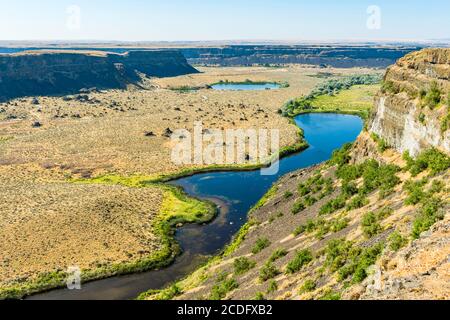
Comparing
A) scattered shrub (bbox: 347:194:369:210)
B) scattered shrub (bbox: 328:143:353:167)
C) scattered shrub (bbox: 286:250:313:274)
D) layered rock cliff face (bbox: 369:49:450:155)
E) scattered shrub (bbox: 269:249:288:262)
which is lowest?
scattered shrub (bbox: 269:249:288:262)

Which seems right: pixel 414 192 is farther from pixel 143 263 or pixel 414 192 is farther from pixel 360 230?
pixel 143 263

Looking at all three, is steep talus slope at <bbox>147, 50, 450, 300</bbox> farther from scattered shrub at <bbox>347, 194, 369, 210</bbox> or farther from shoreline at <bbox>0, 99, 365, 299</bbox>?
shoreline at <bbox>0, 99, 365, 299</bbox>

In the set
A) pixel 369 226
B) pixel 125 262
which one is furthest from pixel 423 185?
pixel 125 262

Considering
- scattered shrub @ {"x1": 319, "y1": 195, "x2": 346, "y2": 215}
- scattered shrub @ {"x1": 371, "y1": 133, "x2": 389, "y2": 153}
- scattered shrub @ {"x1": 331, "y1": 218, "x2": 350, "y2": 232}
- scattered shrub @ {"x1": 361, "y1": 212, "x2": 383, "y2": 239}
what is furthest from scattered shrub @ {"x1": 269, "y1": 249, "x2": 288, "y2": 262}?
scattered shrub @ {"x1": 371, "y1": 133, "x2": 389, "y2": 153}

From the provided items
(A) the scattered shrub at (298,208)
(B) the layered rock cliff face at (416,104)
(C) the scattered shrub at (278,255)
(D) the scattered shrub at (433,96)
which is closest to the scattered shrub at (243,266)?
(C) the scattered shrub at (278,255)

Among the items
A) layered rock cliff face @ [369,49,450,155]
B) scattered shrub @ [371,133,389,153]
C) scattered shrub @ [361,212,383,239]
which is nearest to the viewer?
scattered shrub @ [361,212,383,239]

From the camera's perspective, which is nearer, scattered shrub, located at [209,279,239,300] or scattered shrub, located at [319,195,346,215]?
scattered shrub, located at [209,279,239,300]

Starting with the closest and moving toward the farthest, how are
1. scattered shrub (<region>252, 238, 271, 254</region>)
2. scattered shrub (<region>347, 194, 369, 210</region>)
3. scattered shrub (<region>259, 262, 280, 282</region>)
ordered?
scattered shrub (<region>259, 262, 280, 282</region>), scattered shrub (<region>347, 194, 369, 210</region>), scattered shrub (<region>252, 238, 271, 254</region>)
